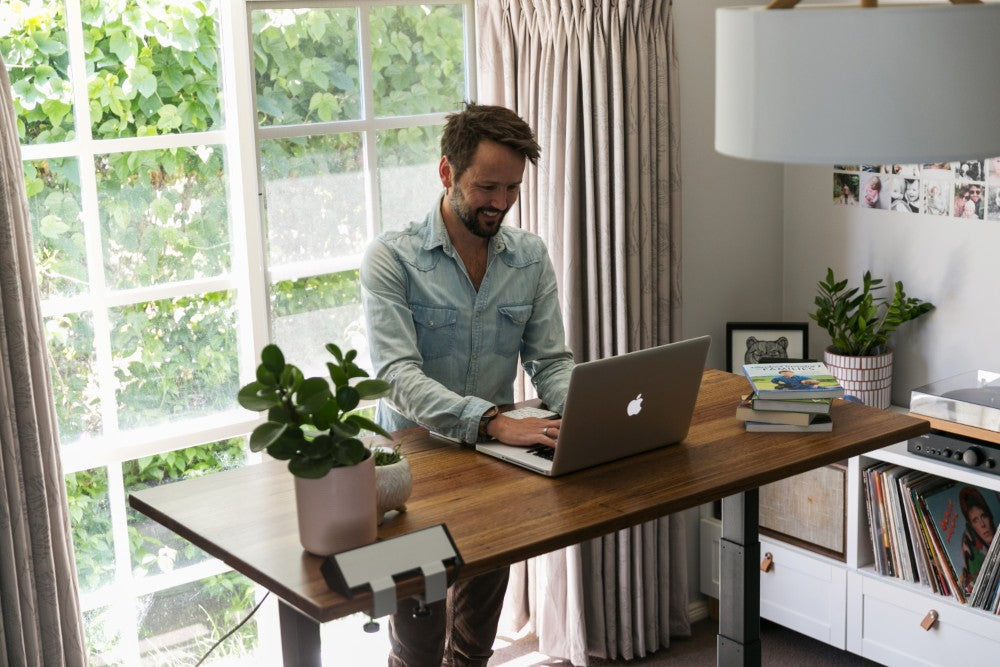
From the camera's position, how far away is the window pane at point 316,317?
333cm

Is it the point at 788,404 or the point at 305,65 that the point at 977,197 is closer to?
the point at 788,404

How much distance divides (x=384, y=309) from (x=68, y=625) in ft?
3.32

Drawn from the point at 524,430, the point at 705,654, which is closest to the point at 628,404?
the point at 524,430

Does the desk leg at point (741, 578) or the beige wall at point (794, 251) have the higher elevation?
the beige wall at point (794, 251)

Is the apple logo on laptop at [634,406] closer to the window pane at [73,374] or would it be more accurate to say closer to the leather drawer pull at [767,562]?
the window pane at [73,374]

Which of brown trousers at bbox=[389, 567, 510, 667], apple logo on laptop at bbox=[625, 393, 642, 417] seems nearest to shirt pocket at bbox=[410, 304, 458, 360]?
brown trousers at bbox=[389, 567, 510, 667]

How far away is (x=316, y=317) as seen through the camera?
11.2 feet

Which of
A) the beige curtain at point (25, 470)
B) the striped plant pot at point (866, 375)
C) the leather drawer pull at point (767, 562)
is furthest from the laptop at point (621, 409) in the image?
the leather drawer pull at point (767, 562)

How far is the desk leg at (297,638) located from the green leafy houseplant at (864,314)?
7.16 ft

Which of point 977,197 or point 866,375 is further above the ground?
point 977,197

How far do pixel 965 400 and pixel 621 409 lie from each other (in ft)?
4.85

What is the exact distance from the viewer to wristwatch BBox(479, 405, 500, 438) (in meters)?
2.38

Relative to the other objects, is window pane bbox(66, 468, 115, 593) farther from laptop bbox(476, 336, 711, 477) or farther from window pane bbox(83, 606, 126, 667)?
laptop bbox(476, 336, 711, 477)

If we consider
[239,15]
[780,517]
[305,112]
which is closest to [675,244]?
[780,517]
